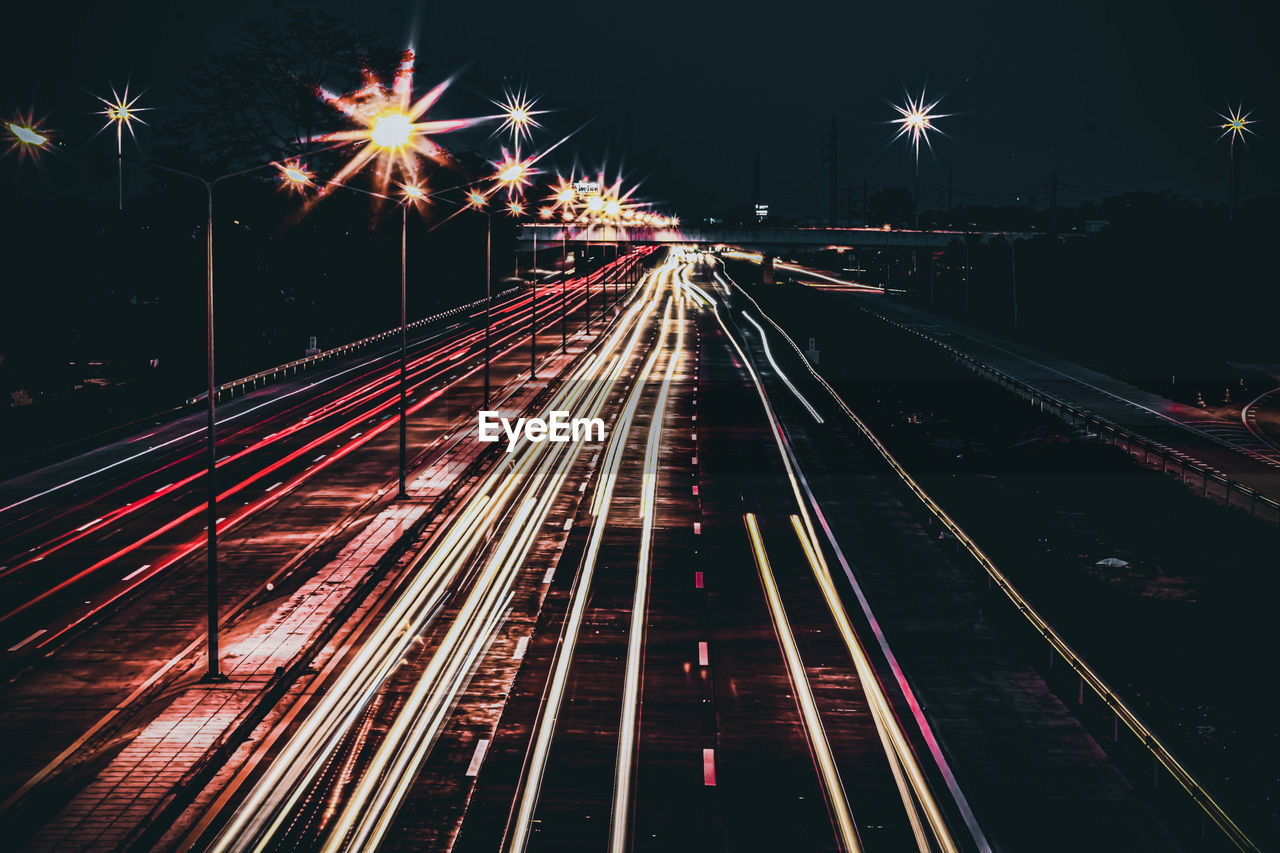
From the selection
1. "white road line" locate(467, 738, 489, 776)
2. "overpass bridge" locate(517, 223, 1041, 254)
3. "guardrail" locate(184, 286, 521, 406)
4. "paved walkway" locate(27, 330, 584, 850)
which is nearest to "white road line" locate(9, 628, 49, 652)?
"paved walkway" locate(27, 330, 584, 850)

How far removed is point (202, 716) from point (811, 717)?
11.1m

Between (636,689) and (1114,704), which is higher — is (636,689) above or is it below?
below

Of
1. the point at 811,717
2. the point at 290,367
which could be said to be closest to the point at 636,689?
the point at 811,717

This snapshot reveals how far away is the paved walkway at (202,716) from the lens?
779 inches

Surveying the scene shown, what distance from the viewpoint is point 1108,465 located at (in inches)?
2132

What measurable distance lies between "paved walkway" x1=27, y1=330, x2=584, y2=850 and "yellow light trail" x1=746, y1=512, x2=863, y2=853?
1014 centimetres

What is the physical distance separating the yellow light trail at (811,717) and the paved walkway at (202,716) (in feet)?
33.3

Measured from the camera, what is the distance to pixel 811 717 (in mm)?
24766

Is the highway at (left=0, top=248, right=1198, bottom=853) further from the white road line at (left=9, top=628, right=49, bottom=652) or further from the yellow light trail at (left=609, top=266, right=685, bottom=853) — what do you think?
the white road line at (left=9, top=628, right=49, bottom=652)

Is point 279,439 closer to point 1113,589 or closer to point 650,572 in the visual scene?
point 650,572

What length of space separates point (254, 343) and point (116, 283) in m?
10.2

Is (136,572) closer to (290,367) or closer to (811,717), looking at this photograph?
(811,717)

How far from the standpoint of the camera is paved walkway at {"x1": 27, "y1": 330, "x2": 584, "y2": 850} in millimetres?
19797

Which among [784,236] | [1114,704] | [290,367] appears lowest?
[1114,704]
